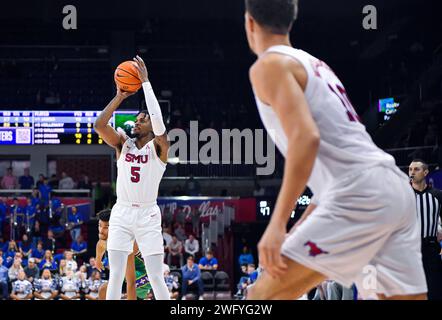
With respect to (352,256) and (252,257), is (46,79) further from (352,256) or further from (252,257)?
(352,256)

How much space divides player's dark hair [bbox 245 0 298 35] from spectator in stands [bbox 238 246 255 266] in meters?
11.6

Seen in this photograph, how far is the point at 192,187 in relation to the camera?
17344mm

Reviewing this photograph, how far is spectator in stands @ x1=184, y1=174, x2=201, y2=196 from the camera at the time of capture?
17094 millimetres

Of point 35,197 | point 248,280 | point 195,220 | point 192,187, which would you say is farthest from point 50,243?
point 248,280

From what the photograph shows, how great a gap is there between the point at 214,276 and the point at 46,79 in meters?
8.72

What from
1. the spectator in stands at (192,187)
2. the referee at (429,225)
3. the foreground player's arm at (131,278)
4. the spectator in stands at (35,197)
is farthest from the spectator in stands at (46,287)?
the referee at (429,225)

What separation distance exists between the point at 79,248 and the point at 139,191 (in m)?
10.0

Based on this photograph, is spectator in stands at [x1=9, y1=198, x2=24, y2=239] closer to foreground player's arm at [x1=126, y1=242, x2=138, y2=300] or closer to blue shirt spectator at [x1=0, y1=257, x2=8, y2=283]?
blue shirt spectator at [x1=0, y1=257, x2=8, y2=283]

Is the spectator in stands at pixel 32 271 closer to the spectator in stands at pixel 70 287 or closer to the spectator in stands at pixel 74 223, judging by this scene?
the spectator in stands at pixel 70 287

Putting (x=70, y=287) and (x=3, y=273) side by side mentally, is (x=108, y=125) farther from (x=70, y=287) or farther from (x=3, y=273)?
(x=3, y=273)

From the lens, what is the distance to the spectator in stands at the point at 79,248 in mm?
15531

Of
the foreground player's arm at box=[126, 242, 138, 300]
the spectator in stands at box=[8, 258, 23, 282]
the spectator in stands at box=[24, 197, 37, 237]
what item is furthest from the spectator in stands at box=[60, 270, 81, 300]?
the foreground player's arm at box=[126, 242, 138, 300]

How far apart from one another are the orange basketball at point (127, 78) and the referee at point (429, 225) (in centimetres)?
256
